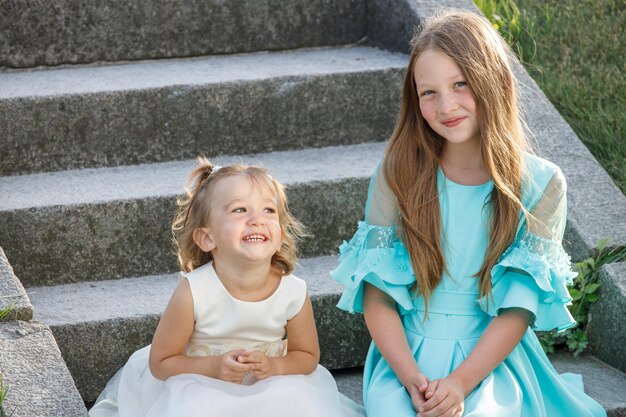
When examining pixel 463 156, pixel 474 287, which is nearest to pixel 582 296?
pixel 474 287

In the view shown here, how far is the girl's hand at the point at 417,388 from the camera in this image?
8.46 feet

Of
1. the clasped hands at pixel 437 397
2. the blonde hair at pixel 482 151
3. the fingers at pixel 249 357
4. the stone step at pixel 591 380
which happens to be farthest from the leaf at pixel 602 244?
the fingers at pixel 249 357

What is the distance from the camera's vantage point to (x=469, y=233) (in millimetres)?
2768

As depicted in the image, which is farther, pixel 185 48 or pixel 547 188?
pixel 185 48

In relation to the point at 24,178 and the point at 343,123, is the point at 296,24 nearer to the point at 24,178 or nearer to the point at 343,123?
the point at 343,123

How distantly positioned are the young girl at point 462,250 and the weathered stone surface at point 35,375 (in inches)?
30.5

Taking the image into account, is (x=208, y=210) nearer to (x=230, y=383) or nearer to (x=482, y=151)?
(x=230, y=383)

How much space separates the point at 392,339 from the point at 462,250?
1.01 feet

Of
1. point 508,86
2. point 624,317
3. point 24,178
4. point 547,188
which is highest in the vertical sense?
point 508,86

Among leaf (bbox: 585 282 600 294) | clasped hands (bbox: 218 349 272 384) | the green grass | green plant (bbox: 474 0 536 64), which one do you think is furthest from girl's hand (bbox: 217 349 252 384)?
green plant (bbox: 474 0 536 64)

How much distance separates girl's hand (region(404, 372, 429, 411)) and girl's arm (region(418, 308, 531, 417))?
17 mm

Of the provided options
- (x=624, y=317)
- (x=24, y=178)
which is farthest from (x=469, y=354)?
(x=24, y=178)

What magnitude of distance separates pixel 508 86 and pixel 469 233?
0.41m

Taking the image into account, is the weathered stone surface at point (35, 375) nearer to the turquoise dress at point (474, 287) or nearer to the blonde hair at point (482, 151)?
the turquoise dress at point (474, 287)
